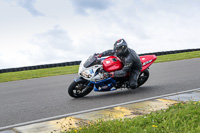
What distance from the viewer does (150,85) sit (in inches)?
397

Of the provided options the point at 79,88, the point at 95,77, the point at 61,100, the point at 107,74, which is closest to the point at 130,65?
the point at 107,74

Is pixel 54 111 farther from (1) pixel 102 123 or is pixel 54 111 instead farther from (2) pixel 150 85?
(2) pixel 150 85

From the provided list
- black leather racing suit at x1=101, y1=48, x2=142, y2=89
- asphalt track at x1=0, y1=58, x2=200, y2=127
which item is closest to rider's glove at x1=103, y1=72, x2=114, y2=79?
black leather racing suit at x1=101, y1=48, x2=142, y2=89

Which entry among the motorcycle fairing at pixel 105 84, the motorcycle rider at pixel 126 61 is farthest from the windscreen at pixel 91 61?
the motorcycle fairing at pixel 105 84

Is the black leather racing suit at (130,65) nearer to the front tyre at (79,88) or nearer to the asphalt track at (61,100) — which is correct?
the asphalt track at (61,100)

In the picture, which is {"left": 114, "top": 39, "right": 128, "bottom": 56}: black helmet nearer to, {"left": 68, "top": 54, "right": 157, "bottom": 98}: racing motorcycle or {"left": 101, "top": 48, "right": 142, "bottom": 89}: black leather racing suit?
{"left": 101, "top": 48, "right": 142, "bottom": 89}: black leather racing suit

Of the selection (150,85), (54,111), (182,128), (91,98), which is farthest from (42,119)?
(150,85)

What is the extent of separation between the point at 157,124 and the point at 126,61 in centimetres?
352

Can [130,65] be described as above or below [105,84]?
above

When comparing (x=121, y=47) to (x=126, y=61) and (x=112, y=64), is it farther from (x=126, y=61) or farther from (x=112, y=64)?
(x=112, y=64)

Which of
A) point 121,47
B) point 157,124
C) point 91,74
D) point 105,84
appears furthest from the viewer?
point 105,84

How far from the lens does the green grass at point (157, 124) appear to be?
483 cm

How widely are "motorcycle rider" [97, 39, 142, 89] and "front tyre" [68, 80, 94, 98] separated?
1.83ft

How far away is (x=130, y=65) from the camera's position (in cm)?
847
